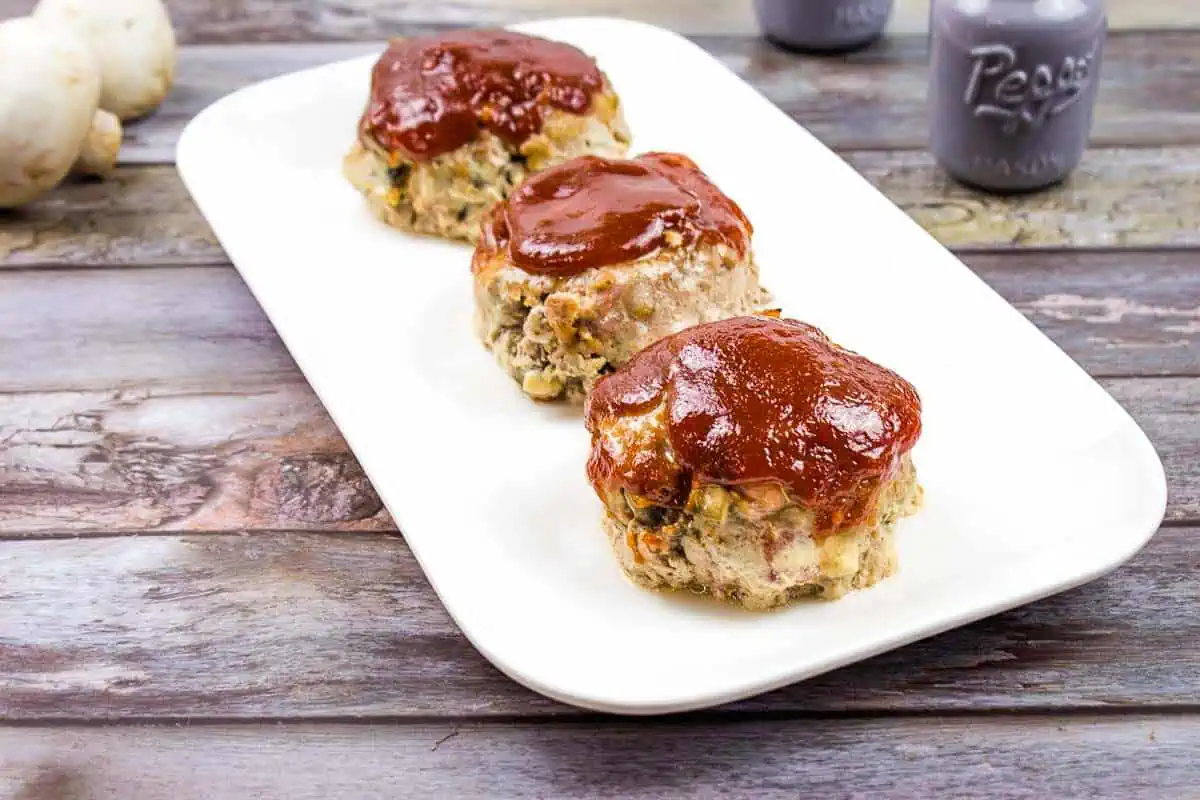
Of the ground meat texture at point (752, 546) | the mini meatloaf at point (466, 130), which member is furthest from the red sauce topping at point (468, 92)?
the ground meat texture at point (752, 546)

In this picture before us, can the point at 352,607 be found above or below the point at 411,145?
below

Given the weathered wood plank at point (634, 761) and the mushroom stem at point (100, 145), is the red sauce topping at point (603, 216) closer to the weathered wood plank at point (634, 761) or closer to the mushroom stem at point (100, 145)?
the weathered wood plank at point (634, 761)

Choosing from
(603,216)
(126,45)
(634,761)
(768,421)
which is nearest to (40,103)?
(126,45)

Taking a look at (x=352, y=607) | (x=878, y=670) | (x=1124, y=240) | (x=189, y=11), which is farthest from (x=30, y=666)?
(x=189, y=11)

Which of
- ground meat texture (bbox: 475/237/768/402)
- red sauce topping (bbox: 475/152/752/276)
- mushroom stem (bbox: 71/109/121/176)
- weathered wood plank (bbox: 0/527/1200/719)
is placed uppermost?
red sauce topping (bbox: 475/152/752/276)

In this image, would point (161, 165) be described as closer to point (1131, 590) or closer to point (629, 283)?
point (629, 283)

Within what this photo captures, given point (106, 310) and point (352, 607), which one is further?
point (106, 310)

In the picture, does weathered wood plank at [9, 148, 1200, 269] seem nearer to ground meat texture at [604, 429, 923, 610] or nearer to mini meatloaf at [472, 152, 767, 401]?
mini meatloaf at [472, 152, 767, 401]

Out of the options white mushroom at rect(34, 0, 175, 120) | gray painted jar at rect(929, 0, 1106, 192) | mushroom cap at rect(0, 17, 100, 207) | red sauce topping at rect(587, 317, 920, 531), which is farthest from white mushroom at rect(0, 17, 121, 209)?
gray painted jar at rect(929, 0, 1106, 192)
